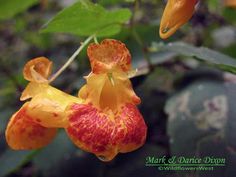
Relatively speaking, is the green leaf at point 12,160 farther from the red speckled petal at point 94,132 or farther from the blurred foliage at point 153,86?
the red speckled petal at point 94,132

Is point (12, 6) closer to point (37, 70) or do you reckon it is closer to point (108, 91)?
point (37, 70)

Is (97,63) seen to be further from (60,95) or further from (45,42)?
(45,42)

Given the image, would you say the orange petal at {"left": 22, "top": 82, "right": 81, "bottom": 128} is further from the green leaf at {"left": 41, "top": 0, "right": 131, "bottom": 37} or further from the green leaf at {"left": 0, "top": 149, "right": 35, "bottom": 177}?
the green leaf at {"left": 0, "top": 149, "right": 35, "bottom": 177}

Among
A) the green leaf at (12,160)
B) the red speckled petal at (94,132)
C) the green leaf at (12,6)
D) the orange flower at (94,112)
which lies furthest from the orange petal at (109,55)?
the green leaf at (12,6)

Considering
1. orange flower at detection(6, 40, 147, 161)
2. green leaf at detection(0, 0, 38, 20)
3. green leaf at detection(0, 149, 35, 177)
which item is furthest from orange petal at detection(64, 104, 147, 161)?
green leaf at detection(0, 0, 38, 20)

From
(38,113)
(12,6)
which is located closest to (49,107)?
(38,113)
